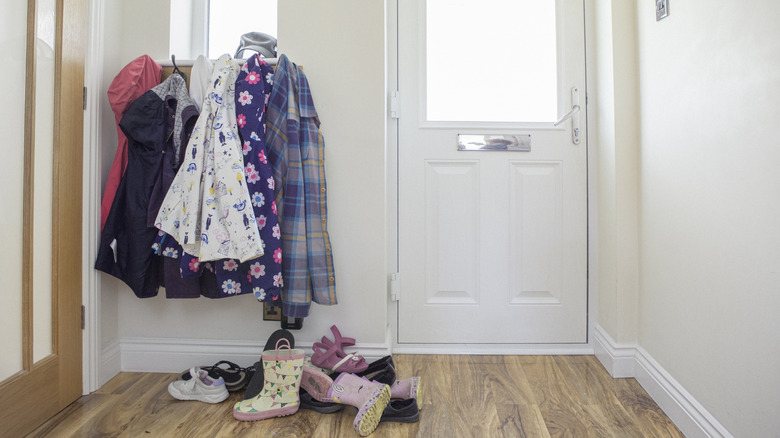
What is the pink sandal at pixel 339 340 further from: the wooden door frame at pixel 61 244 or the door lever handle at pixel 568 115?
the door lever handle at pixel 568 115

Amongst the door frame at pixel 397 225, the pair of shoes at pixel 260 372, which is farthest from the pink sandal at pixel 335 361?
the door frame at pixel 397 225

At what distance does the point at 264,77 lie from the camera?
5.16ft

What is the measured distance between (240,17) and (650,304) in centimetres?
206

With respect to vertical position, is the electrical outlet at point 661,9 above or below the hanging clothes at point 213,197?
above

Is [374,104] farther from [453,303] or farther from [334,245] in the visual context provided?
→ [453,303]

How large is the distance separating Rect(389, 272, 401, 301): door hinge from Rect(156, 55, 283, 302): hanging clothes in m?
0.58

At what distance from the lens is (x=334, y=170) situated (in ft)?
5.64

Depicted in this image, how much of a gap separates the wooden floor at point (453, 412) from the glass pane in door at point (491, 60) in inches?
43.7

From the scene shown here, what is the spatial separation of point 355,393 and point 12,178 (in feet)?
3.96

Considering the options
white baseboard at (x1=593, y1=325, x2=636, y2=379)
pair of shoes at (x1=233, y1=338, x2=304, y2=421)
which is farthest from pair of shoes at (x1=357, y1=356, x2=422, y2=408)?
white baseboard at (x1=593, y1=325, x2=636, y2=379)

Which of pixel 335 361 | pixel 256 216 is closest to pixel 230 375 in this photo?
pixel 335 361

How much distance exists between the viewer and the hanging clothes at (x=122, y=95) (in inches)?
61.0

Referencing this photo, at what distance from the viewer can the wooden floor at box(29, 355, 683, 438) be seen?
4.36ft

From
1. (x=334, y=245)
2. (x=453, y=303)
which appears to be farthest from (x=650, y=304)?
(x=334, y=245)
